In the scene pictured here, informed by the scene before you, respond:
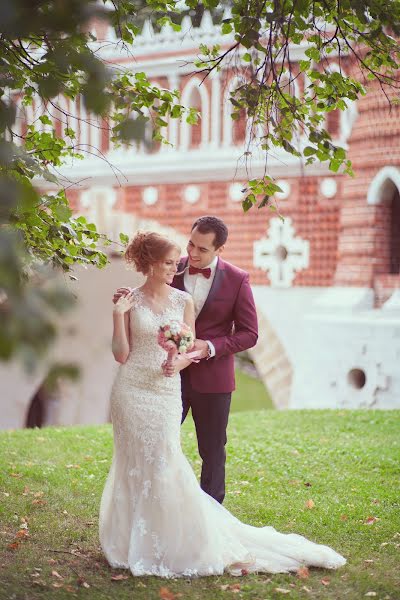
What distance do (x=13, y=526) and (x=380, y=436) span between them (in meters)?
3.87

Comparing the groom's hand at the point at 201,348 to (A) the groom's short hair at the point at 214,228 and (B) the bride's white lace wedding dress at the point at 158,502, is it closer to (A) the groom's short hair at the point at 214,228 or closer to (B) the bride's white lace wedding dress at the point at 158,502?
(B) the bride's white lace wedding dress at the point at 158,502

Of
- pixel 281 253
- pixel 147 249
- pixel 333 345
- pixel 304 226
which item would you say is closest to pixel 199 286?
pixel 147 249

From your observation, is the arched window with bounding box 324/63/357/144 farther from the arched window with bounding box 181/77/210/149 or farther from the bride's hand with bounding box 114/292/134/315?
the bride's hand with bounding box 114/292/134/315

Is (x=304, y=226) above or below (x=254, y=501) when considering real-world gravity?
above

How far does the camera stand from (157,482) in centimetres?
354

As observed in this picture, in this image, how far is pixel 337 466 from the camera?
20.7 ft

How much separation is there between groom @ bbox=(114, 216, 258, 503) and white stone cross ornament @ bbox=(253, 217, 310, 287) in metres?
6.54

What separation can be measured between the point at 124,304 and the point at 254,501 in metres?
1.98

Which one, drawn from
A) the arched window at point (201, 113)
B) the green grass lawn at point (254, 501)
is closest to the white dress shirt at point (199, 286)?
the green grass lawn at point (254, 501)

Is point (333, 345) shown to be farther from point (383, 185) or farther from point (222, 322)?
point (222, 322)

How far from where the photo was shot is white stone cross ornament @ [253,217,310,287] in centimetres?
1048

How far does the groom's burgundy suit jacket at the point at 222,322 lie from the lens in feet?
12.9

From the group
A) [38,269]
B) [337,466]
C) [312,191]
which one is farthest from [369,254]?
[38,269]

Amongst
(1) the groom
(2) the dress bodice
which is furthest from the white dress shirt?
(2) the dress bodice
